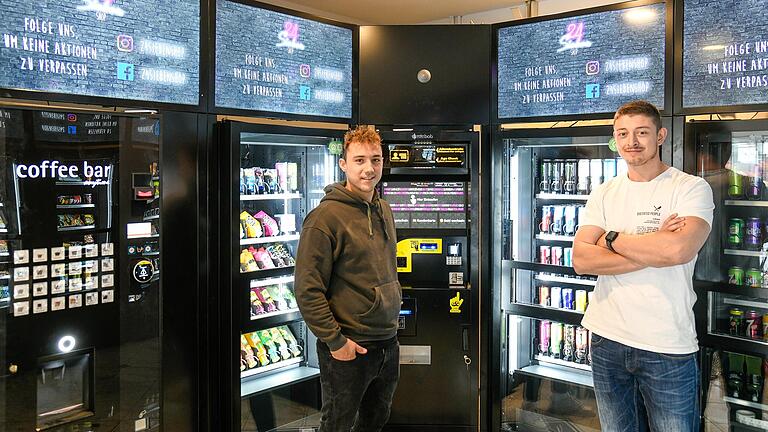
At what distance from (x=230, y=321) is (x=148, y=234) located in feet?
1.96

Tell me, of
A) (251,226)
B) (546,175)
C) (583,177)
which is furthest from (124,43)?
(583,177)

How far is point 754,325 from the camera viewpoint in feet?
9.86

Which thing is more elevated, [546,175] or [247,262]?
[546,175]

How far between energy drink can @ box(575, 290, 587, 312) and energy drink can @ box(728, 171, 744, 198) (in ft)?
3.11

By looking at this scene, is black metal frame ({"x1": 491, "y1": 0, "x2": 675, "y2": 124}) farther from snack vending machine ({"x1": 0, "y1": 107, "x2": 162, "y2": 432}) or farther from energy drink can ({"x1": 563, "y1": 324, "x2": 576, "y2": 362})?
snack vending machine ({"x1": 0, "y1": 107, "x2": 162, "y2": 432})

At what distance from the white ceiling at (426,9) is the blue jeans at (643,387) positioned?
3281 millimetres

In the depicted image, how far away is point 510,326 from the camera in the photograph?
370cm

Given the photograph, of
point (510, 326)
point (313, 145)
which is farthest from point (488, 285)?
point (313, 145)

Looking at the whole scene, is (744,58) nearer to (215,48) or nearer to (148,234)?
(215,48)

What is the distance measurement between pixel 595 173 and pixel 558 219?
0.34 m

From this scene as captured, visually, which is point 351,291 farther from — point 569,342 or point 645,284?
point 569,342

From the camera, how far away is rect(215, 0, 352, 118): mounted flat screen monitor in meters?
3.22

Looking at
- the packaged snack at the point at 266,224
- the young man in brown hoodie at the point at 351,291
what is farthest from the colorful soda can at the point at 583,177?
the packaged snack at the point at 266,224

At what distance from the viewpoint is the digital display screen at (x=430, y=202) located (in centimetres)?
361
